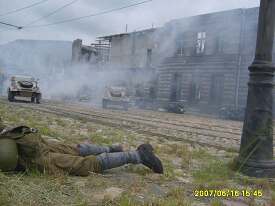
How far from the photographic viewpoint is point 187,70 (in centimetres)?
3522

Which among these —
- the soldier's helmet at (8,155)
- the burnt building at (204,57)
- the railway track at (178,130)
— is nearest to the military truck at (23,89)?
the railway track at (178,130)

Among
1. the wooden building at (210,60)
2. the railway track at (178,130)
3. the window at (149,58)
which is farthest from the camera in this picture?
the window at (149,58)

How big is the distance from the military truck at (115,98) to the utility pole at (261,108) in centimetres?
2174

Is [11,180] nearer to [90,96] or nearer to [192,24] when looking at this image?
[192,24]

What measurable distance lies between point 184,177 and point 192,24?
2809 cm

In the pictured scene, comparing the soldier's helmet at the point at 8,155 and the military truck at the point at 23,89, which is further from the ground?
the soldier's helmet at the point at 8,155

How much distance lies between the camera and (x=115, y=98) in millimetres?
27469

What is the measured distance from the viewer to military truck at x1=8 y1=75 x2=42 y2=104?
25.3 meters

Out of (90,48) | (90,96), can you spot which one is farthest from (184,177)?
(90,48)

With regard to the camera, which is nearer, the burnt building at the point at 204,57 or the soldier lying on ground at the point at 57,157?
the soldier lying on ground at the point at 57,157

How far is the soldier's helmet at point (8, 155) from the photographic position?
4219 mm

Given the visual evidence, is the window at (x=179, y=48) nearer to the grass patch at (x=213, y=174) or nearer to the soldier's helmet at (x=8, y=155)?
the grass patch at (x=213, y=174)

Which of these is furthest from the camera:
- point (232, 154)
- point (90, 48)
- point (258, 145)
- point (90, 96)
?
point (90, 48)
